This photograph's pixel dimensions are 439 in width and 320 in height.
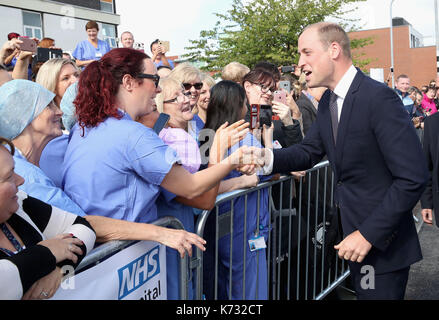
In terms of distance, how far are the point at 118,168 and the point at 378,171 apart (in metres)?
1.50

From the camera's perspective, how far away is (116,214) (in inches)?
Result: 84.9

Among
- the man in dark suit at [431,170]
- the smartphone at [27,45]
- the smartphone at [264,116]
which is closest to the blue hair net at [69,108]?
the smartphone at [264,116]

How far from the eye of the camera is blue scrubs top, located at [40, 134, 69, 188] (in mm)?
2597

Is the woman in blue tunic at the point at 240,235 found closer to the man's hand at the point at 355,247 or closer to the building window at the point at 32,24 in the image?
the man's hand at the point at 355,247

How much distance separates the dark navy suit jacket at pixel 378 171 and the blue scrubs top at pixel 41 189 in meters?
1.59

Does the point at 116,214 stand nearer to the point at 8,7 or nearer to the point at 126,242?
the point at 126,242

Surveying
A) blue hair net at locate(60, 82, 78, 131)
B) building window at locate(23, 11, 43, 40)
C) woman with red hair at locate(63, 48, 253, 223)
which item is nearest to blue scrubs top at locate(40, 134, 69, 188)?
blue hair net at locate(60, 82, 78, 131)

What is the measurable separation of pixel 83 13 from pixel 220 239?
30.7m

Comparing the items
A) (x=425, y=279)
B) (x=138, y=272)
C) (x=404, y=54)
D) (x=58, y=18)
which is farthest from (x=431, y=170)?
(x=404, y=54)

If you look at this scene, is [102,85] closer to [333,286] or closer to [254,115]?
[254,115]

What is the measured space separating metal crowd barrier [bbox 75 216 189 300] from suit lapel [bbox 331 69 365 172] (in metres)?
1.08

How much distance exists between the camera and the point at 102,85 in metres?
2.26

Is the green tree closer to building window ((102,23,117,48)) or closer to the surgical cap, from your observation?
building window ((102,23,117,48))
